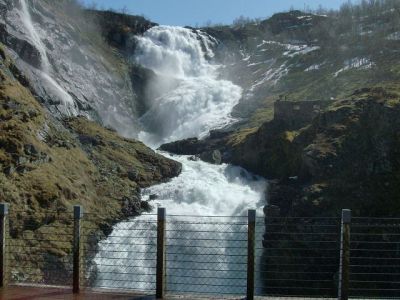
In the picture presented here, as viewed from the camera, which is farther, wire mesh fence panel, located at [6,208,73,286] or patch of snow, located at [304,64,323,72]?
patch of snow, located at [304,64,323,72]

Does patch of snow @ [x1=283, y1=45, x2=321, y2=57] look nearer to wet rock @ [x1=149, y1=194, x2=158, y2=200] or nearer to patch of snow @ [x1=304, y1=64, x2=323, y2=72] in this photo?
patch of snow @ [x1=304, y1=64, x2=323, y2=72]

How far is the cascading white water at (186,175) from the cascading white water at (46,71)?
41.3ft

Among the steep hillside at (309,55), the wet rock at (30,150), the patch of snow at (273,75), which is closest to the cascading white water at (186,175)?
the patch of snow at (273,75)

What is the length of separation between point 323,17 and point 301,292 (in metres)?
101

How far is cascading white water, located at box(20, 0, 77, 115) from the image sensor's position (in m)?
53.9

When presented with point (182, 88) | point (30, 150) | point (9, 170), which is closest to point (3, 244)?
point (9, 170)

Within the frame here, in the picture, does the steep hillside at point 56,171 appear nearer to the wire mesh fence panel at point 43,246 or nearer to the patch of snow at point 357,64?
the wire mesh fence panel at point 43,246

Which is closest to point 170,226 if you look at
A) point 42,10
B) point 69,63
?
point 69,63

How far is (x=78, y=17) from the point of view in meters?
92.1

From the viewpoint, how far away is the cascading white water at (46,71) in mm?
53875

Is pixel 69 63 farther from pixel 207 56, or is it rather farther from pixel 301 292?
pixel 301 292

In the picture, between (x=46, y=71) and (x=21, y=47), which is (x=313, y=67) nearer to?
(x=46, y=71)

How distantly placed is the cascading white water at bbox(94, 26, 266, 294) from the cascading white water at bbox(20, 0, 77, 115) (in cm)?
1259

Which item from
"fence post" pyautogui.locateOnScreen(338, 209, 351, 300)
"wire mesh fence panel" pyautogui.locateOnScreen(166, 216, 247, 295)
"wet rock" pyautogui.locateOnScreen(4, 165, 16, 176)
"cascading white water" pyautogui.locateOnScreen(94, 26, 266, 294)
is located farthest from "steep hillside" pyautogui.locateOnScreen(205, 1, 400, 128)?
"fence post" pyautogui.locateOnScreen(338, 209, 351, 300)
